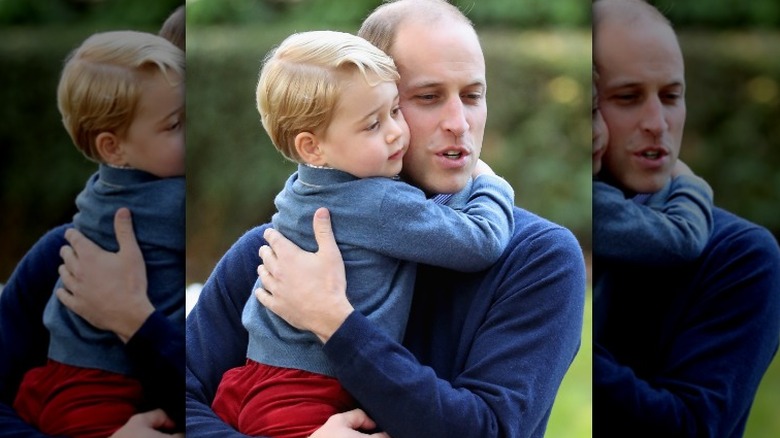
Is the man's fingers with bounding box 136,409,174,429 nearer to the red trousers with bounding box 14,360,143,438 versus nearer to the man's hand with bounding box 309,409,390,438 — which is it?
the red trousers with bounding box 14,360,143,438

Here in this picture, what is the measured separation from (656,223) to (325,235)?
3.27 ft

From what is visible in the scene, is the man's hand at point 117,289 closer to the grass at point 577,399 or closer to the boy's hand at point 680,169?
the grass at point 577,399

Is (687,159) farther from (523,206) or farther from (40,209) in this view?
(40,209)

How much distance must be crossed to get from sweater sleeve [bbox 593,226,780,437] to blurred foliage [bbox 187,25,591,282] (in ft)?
1.41

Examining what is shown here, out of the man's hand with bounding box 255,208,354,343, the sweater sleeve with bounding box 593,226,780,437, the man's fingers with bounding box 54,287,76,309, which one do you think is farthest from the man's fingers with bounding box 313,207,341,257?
the sweater sleeve with bounding box 593,226,780,437

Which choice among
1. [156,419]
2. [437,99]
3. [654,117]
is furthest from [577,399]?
[156,419]

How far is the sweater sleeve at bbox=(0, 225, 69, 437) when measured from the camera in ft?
12.1

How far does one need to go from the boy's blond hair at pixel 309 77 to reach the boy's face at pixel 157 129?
32 cm

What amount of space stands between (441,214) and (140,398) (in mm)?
1195

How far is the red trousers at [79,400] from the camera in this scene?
11.9ft

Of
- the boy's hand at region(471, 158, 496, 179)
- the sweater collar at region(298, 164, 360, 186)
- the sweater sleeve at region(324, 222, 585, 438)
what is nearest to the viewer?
the sweater sleeve at region(324, 222, 585, 438)

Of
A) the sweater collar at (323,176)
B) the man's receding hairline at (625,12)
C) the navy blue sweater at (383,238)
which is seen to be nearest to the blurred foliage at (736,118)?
the man's receding hairline at (625,12)

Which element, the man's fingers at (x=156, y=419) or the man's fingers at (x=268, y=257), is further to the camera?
the man's fingers at (x=156, y=419)

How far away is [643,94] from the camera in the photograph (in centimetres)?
349
